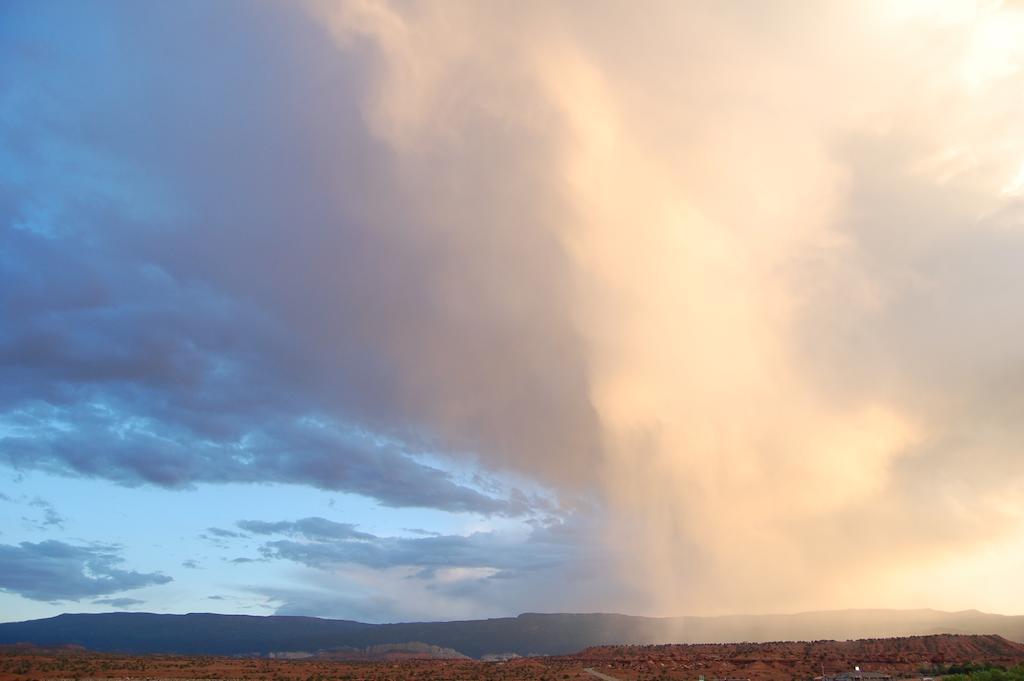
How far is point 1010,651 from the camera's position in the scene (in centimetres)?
16075

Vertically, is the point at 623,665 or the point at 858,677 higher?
the point at 623,665

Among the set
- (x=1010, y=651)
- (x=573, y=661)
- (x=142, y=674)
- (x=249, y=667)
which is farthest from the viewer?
(x=573, y=661)

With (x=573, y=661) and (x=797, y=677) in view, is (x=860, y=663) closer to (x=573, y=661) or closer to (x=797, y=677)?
(x=797, y=677)

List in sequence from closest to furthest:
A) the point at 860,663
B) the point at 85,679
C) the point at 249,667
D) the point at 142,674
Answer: the point at 85,679 < the point at 142,674 < the point at 249,667 < the point at 860,663

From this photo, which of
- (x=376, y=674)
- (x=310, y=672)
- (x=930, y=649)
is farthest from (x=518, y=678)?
(x=930, y=649)

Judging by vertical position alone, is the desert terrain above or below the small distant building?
above

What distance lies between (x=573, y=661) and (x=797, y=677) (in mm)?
63141

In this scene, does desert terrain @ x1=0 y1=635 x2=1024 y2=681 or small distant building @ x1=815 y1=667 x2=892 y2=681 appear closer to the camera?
small distant building @ x1=815 y1=667 x2=892 y2=681

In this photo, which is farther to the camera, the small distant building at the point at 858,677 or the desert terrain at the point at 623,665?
the desert terrain at the point at 623,665

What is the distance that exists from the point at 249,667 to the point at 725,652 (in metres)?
116

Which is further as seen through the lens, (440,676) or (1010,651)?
(1010,651)

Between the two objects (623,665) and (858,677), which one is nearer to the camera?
(858,677)

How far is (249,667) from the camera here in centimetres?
13512

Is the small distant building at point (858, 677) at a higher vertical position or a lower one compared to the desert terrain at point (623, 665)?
lower
